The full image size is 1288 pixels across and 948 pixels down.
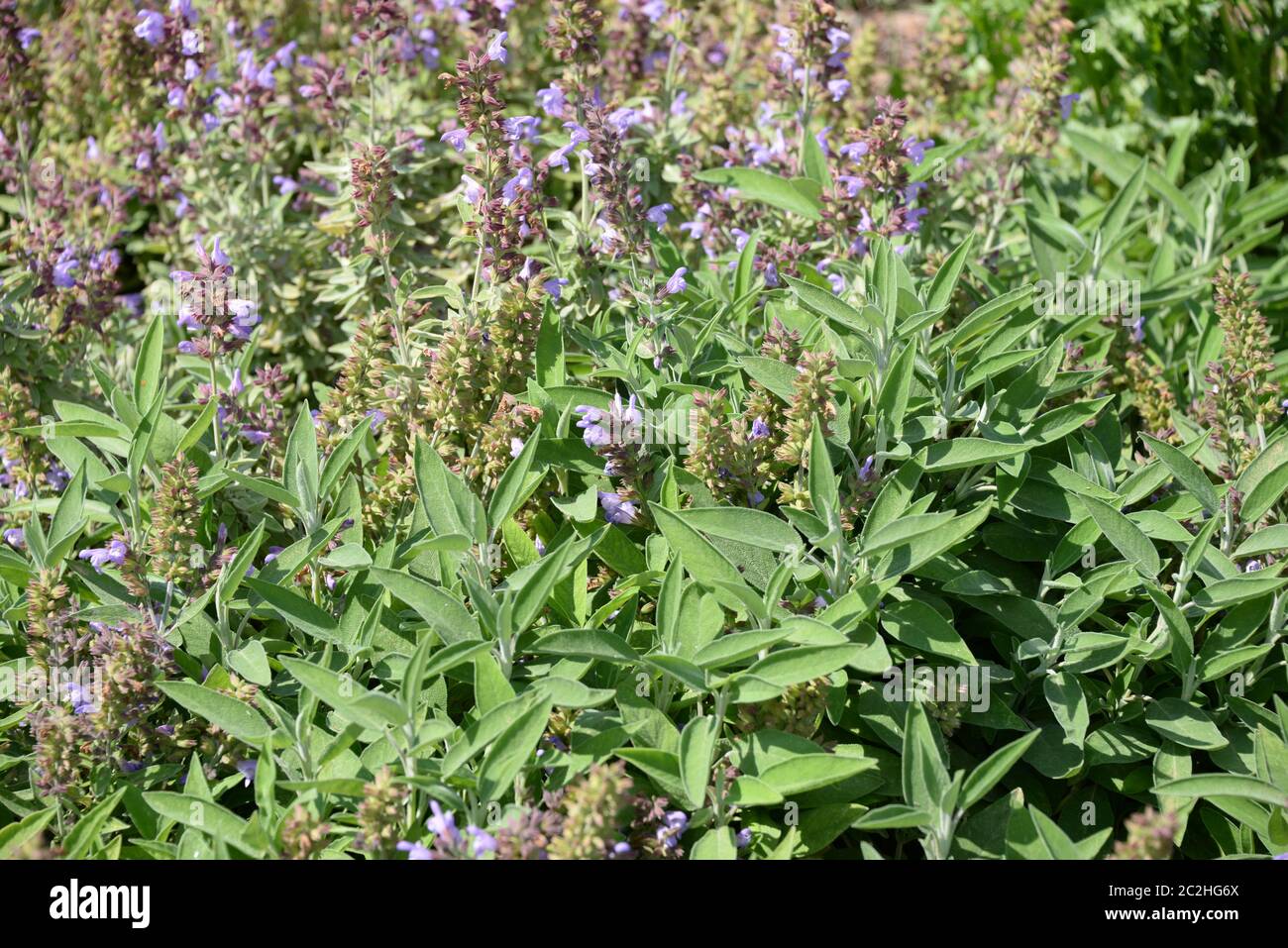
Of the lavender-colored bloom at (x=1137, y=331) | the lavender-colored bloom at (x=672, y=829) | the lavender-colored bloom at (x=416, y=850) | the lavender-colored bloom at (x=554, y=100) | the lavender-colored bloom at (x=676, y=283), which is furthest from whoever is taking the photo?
the lavender-colored bloom at (x=1137, y=331)

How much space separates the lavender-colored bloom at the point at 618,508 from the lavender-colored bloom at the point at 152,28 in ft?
8.55

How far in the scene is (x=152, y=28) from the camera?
14.1 ft

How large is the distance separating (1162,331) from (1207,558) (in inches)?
67.6

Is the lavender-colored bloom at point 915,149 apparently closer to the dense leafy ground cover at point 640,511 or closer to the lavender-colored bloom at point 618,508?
the dense leafy ground cover at point 640,511

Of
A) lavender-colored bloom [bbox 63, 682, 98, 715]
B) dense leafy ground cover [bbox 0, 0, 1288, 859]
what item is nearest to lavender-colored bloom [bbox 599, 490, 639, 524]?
dense leafy ground cover [bbox 0, 0, 1288, 859]

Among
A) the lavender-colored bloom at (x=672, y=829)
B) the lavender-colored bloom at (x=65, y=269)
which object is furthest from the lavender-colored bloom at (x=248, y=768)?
the lavender-colored bloom at (x=65, y=269)

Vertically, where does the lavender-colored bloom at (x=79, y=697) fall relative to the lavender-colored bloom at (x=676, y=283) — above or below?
below

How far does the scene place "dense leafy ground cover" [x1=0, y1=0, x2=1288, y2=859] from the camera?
2631mm

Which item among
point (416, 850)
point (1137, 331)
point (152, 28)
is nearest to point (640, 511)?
point (416, 850)

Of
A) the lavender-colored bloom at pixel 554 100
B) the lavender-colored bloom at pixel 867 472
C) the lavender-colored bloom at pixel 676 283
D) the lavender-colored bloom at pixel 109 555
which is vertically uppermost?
the lavender-colored bloom at pixel 554 100

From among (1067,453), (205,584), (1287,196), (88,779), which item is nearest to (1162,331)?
(1287,196)

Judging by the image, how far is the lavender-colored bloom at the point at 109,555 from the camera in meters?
3.10

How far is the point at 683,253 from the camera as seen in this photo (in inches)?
175

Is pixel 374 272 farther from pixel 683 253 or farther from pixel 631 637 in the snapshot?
pixel 631 637
